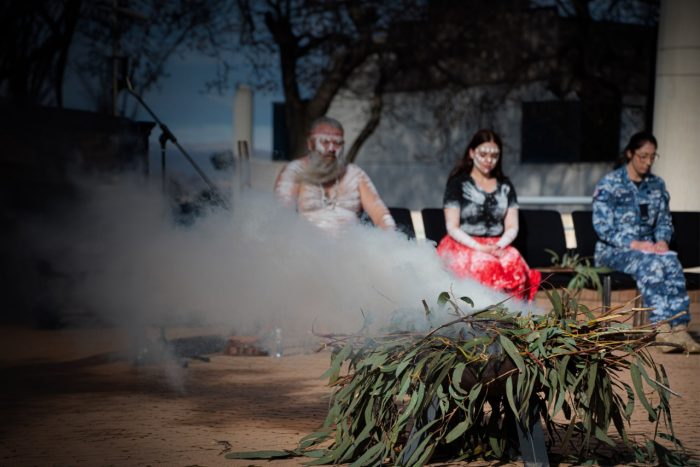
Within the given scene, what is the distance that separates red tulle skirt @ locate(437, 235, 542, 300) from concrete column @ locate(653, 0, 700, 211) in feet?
11.2

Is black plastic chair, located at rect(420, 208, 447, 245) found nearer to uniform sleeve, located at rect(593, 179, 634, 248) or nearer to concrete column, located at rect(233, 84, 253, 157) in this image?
uniform sleeve, located at rect(593, 179, 634, 248)

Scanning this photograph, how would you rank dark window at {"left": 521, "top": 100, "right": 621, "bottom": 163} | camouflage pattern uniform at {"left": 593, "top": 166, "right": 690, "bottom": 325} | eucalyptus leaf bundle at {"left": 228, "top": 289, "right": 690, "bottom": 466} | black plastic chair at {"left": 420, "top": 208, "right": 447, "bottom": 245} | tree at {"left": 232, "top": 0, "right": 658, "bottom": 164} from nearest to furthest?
1. eucalyptus leaf bundle at {"left": 228, "top": 289, "right": 690, "bottom": 466}
2. camouflage pattern uniform at {"left": 593, "top": 166, "right": 690, "bottom": 325}
3. black plastic chair at {"left": 420, "top": 208, "right": 447, "bottom": 245}
4. tree at {"left": 232, "top": 0, "right": 658, "bottom": 164}
5. dark window at {"left": 521, "top": 100, "right": 621, "bottom": 163}

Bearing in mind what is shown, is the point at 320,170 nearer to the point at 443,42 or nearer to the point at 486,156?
the point at 486,156

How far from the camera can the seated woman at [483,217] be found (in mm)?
7375

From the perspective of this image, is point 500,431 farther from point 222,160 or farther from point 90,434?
point 222,160

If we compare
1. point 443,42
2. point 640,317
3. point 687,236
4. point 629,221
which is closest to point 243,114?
point 443,42

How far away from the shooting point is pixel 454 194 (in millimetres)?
7629

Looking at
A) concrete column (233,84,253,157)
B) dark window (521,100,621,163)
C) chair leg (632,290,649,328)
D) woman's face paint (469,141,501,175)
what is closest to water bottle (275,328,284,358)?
woman's face paint (469,141,501,175)

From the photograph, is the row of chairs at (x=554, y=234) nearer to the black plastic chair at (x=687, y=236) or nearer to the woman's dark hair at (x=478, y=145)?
the black plastic chair at (x=687, y=236)

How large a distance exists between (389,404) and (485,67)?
1453 cm

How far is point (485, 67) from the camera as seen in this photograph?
58.2 feet

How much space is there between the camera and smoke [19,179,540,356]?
461cm

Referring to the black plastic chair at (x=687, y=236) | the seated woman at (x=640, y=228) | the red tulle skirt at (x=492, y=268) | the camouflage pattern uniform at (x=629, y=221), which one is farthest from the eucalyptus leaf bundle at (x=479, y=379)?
the black plastic chair at (x=687, y=236)

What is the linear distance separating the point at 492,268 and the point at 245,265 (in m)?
2.43
